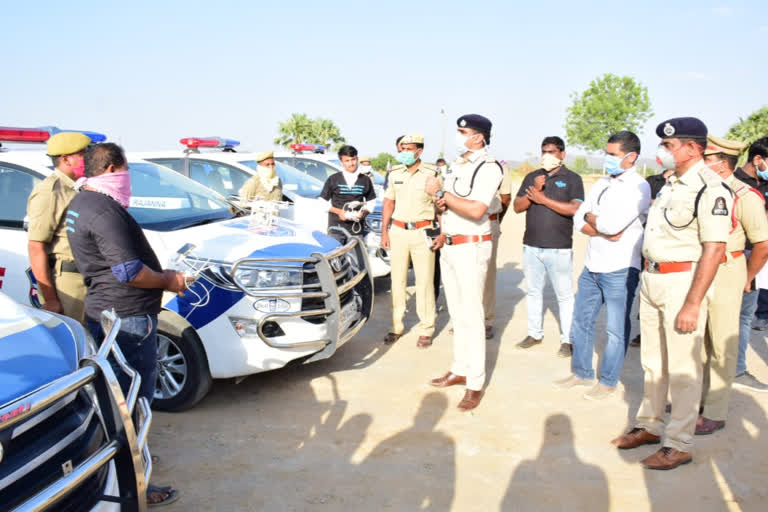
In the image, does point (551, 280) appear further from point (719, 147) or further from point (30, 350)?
point (30, 350)

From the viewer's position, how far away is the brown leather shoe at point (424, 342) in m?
5.64

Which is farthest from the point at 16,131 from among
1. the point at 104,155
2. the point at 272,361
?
the point at 272,361

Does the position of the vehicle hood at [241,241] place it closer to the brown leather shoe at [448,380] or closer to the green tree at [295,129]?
the brown leather shoe at [448,380]

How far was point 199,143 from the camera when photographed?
810 centimetres

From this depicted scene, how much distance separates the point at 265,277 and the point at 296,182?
4.96 metres

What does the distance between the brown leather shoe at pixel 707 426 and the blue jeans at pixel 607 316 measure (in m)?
0.65

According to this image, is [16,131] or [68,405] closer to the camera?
[68,405]

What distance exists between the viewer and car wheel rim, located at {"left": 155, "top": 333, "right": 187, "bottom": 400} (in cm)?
404

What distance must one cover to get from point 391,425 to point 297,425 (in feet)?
2.10

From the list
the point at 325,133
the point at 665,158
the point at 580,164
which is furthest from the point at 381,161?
the point at 665,158

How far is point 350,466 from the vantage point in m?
3.45

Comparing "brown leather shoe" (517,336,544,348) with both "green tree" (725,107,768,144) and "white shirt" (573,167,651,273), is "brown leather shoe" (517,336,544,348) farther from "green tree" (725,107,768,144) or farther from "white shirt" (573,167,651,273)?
"green tree" (725,107,768,144)

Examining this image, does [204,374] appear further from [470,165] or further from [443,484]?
[470,165]

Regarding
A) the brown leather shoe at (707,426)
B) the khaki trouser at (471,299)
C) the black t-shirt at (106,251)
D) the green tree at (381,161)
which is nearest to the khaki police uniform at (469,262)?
the khaki trouser at (471,299)
